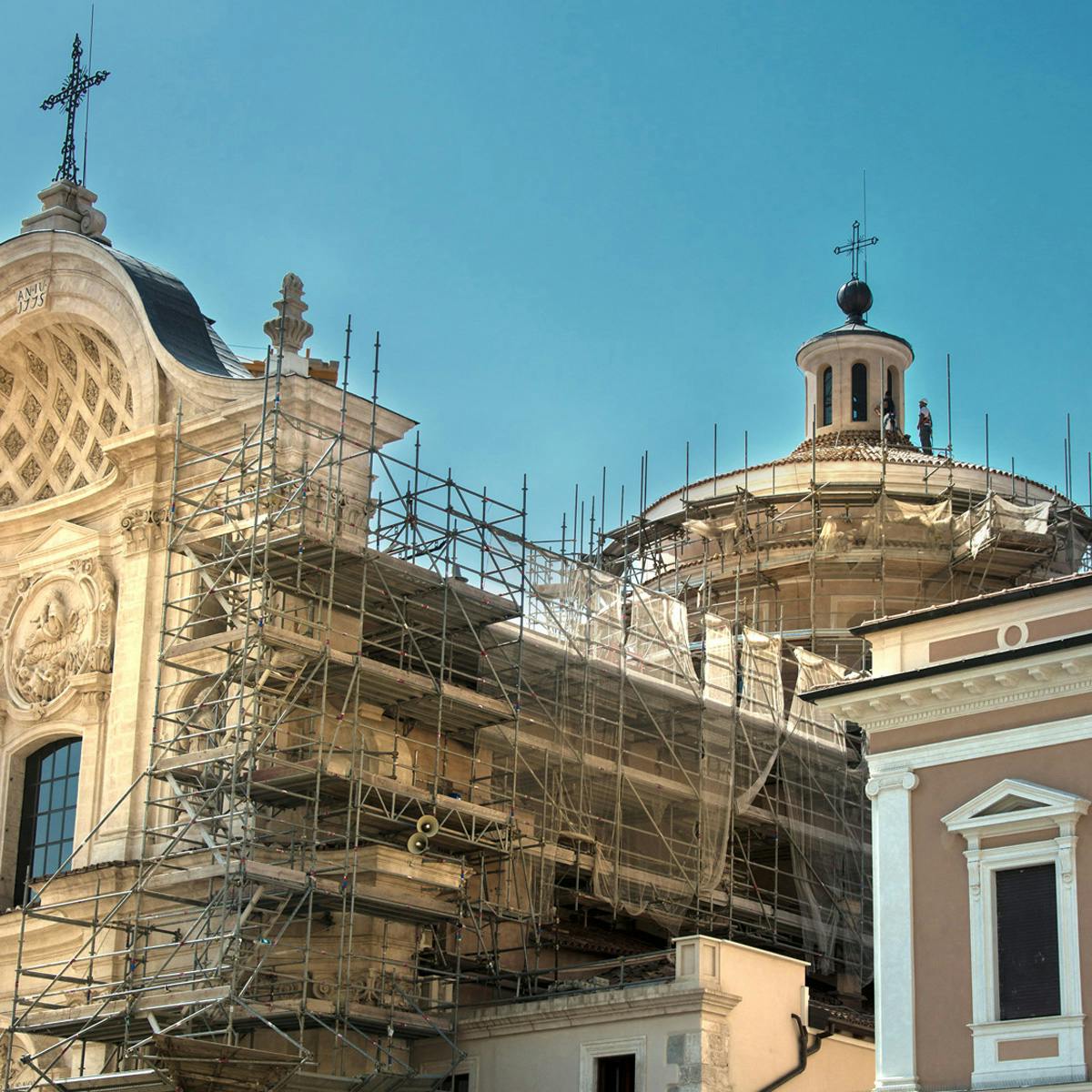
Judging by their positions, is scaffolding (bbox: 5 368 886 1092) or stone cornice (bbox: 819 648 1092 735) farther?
scaffolding (bbox: 5 368 886 1092)

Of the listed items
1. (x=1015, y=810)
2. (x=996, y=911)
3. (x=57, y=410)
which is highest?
(x=57, y=410)

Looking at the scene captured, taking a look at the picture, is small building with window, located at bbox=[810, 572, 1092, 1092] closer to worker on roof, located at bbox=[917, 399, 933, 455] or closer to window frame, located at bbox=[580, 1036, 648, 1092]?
window frame, located at bbox=[580, 1036, 648, 1092]

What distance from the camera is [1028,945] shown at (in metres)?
22.2

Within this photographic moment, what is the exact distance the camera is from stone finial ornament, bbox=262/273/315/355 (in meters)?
32.4

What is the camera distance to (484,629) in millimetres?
32281

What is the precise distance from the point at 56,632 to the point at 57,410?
4.43 meters

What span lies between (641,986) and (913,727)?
570cm

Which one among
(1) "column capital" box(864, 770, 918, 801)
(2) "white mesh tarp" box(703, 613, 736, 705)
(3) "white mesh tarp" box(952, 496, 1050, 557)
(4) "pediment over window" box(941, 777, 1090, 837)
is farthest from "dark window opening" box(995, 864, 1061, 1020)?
(3) "white mesh tarp" box(952, 496, 1050, 557)

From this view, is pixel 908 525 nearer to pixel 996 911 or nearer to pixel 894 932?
pixel 894 932

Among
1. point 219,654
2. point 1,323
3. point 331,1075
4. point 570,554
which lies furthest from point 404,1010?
point 1,323

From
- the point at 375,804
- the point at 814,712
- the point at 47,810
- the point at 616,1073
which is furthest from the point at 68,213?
the point at 616,1073

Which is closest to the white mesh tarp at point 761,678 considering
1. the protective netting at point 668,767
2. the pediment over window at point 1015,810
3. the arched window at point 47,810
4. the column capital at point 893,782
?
the protective netting at point 668,767

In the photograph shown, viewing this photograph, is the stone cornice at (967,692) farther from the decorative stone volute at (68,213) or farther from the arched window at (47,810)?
the decorative stone volute at (68,213)

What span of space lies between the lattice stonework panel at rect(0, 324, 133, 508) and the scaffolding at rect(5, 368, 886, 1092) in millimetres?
3054
